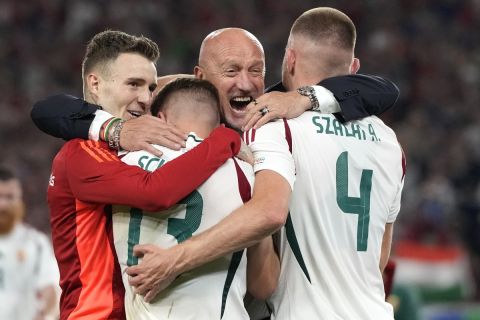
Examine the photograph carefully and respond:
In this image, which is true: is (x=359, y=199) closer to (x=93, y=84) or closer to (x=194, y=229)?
(x=194, y=229)

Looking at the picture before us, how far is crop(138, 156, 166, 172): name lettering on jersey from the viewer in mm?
3947

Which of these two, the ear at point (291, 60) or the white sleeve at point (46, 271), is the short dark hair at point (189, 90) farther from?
the white sleeve at point (46, 271)

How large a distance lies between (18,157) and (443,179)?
6.18 meters

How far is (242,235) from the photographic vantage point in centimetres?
387

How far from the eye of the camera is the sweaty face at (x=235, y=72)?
4.98m

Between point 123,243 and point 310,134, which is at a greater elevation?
point 310,134

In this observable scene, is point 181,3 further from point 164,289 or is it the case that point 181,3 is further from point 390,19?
point 164,289

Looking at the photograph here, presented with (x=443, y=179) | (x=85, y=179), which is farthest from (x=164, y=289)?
(x=443, y=179)

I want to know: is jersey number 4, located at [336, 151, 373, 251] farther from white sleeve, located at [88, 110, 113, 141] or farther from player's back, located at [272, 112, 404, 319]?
white sleeve, located at [88, 110, 113, 141]

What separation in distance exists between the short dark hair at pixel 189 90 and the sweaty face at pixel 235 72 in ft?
2.76

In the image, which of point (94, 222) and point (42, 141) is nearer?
point (94, 222)

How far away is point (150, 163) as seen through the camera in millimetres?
3965

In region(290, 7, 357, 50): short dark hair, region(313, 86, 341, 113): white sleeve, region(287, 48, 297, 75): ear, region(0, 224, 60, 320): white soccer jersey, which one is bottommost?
region(0, 224, 60, 320): white soccer jersey

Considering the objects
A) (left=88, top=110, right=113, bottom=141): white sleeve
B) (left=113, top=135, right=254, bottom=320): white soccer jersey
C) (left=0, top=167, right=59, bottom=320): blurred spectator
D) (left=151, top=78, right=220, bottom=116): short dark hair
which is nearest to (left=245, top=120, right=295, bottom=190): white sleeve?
(left=113, top=135, right=254, bottom=320): white soccer jersey
